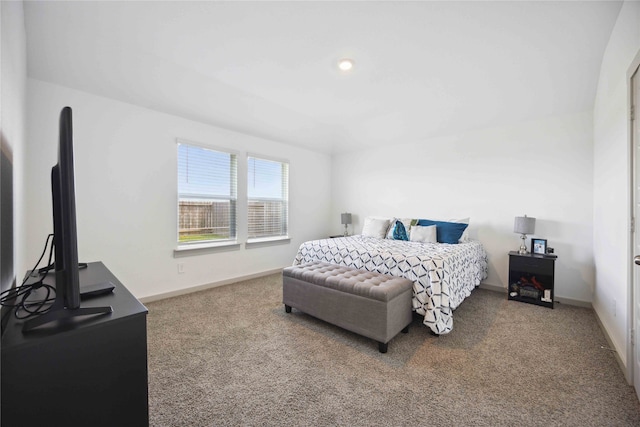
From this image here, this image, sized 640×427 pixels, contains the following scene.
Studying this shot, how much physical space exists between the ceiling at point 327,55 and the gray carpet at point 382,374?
8.53 feet

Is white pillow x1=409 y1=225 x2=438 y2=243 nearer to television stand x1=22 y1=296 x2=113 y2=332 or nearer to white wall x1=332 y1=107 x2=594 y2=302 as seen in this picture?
white wall x1=332 y1=107 x2=594 y2=302

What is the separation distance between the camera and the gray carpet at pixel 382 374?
158 centimetres

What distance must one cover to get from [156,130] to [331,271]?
2.81 meters

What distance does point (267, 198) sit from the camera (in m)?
4.76

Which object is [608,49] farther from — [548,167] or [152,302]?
[152,302]

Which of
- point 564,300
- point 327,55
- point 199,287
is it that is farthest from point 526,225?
point 199,287

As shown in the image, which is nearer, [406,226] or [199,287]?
[199,287]

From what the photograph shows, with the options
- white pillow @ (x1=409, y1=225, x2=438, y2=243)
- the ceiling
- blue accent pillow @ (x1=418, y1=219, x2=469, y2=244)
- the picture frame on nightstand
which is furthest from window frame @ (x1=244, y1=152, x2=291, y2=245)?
the picture frame on nightstand

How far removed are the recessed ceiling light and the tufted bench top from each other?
2.17 meters

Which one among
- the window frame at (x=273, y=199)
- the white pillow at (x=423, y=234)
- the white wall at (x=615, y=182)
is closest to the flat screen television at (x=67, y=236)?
the white wall at (x=615, y=182)

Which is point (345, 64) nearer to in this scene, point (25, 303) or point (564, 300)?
point (25, 303)

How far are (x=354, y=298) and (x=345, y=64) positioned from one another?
7.71ft

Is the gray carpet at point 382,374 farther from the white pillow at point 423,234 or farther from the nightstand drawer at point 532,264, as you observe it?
the white pillow at point 423,234

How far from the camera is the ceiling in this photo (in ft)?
7.04
